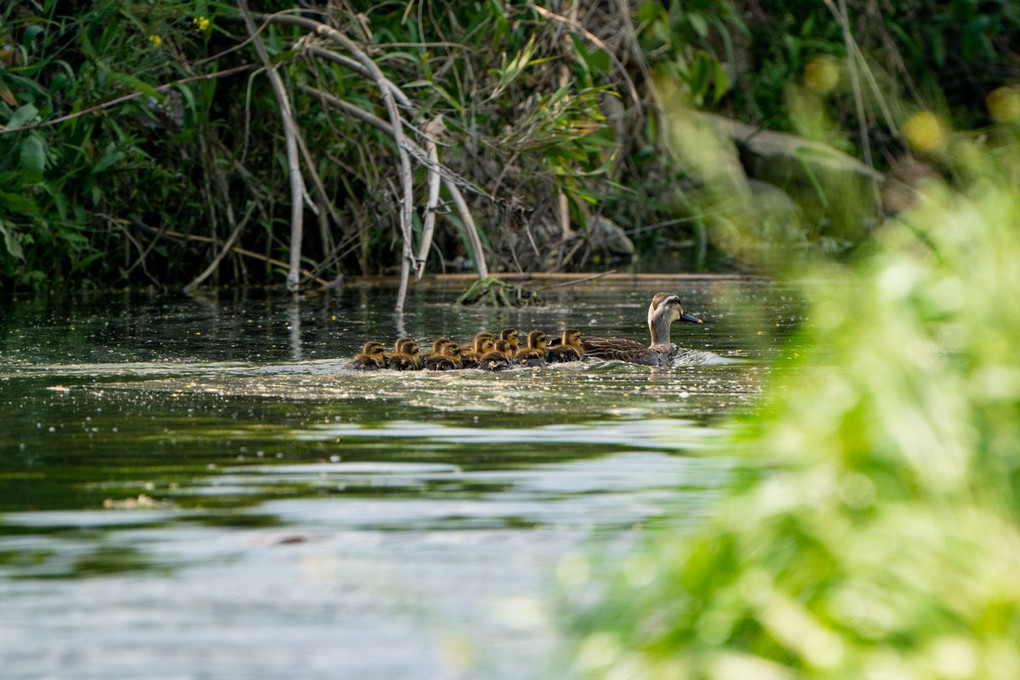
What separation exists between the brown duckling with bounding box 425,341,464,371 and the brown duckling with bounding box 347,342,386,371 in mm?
238

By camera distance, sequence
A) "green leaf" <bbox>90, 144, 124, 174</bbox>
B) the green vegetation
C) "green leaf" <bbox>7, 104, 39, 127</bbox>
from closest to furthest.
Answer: "green leaf" <bbox>7, 104, 39, 127</bbox> < the green vegetation < "green leaf" <bbox>90, 144, 124, 174</bbox>

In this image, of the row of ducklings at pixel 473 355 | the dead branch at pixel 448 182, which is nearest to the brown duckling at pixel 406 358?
the row of ducklings at pixel 473 355

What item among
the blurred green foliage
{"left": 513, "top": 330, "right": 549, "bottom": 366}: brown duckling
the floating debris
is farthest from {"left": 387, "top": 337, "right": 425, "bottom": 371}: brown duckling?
A: the blurred green foliage

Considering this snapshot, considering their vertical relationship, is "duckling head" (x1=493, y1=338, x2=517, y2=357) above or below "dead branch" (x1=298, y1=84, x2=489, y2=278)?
below

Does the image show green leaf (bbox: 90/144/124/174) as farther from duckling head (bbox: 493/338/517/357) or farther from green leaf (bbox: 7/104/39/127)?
duckling head (bbox: 493/338/517/357)

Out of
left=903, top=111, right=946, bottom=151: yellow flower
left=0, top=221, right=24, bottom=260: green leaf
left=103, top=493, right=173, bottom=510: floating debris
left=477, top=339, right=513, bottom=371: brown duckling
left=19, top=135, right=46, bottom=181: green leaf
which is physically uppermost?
left=19, top=135, right=46, bottom=181: green leaf

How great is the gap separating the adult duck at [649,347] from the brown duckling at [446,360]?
0.80 metres

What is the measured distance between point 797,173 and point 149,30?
465 inches

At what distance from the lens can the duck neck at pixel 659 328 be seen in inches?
400

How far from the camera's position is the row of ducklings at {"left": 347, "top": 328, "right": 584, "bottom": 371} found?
348 inches

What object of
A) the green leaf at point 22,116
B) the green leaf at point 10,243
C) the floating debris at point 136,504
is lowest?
the floating debris at point 136,504

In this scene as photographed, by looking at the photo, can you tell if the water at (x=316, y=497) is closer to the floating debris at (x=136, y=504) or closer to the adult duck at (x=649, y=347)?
the floating debris at (x=136, y=504)

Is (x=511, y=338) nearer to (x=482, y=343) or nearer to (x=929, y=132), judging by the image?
(x=482, y=343)

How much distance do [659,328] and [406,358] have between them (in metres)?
1.94
